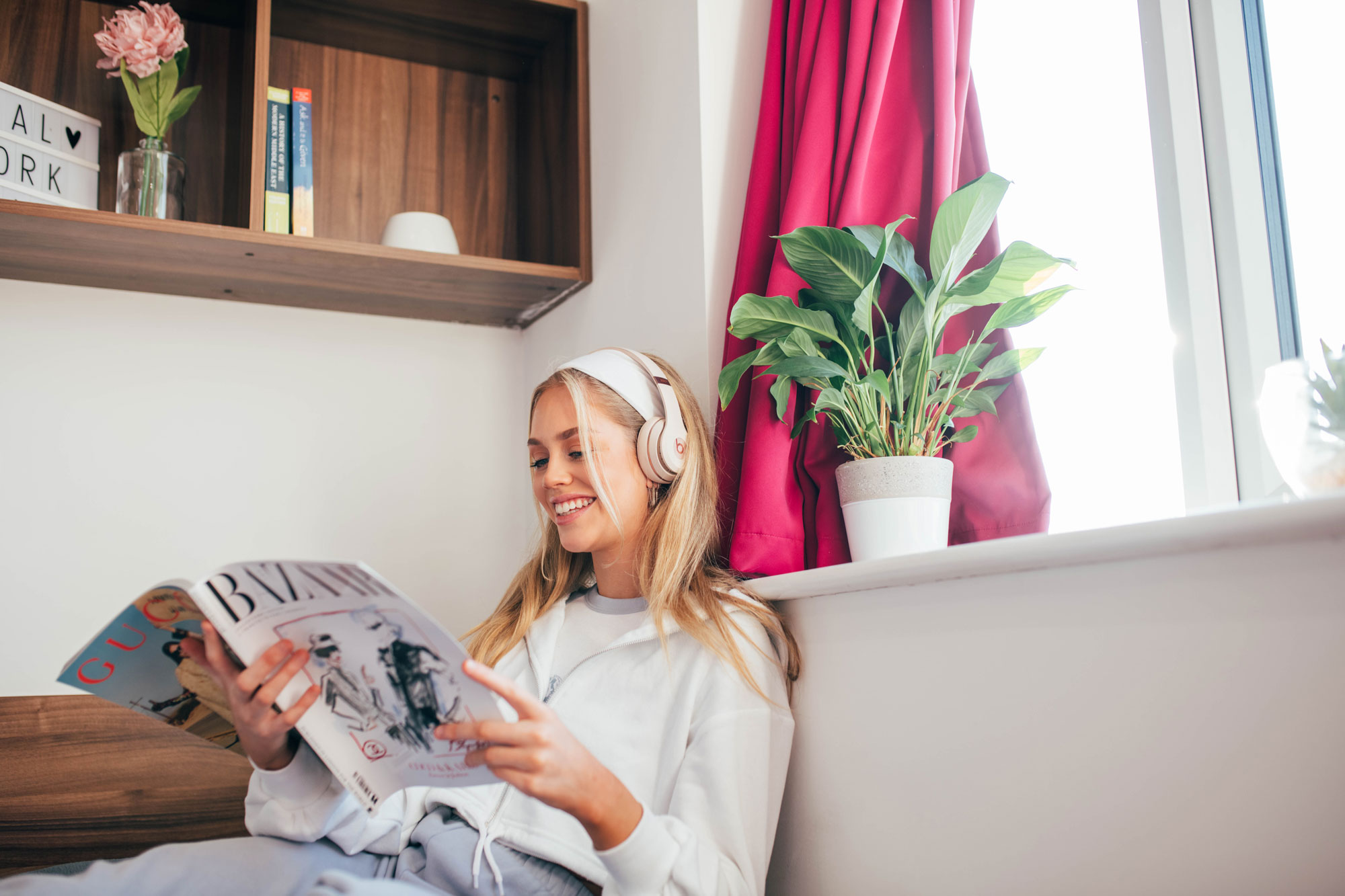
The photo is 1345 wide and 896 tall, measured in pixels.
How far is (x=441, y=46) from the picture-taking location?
1.88 m

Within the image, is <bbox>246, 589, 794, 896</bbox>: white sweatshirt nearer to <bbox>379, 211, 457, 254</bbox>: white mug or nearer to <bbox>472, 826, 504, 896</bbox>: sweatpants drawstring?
<bbox>472, 826, 504, 896</bbox>: sweatpants drawstring

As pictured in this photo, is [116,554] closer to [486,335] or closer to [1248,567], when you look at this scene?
[486,335]

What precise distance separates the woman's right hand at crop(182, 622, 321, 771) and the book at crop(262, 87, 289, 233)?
92cm

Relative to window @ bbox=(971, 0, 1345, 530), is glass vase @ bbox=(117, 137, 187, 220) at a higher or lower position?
higher

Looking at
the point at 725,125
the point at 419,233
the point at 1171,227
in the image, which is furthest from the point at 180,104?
the point at 1171,227

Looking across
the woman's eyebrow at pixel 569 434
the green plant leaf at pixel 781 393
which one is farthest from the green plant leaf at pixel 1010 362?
the woman's eyebrow at pixel 569 434

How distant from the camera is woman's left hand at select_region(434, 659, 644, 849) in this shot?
70cm

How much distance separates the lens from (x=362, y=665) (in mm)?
749

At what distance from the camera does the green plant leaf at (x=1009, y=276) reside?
37.7 inches

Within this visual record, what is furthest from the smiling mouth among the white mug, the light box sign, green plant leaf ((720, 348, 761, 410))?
the light box sign

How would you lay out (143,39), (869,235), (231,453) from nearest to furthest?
1. (869,235)
2. (143,39)
3. (231,453)

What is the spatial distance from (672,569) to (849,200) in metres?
0.52

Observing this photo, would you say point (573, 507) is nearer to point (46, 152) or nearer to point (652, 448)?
point (652, 448)

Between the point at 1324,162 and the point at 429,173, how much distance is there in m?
1.53
